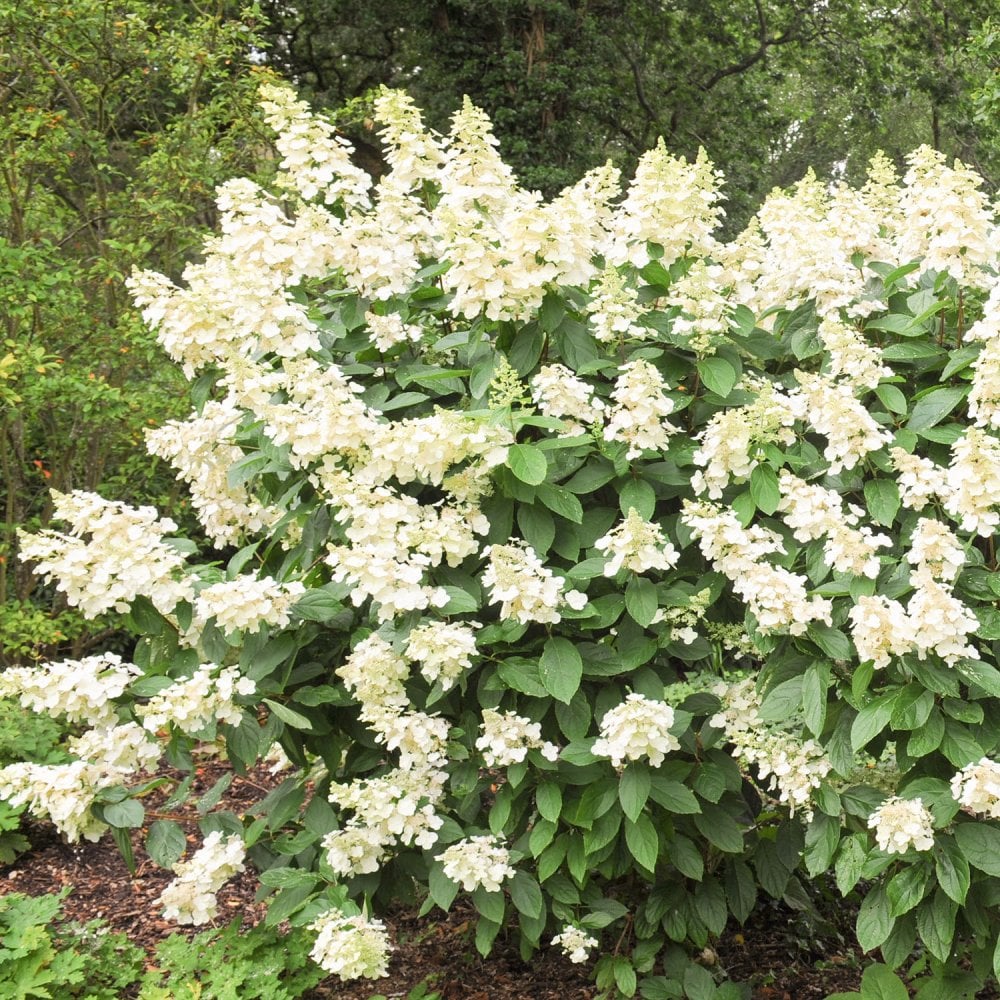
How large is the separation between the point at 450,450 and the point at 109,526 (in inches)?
30.9

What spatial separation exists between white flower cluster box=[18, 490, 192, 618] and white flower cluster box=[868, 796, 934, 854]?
5.13 feet

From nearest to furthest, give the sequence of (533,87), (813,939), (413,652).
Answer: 1. (413,652)
2. (813,939)
3. (533,87)

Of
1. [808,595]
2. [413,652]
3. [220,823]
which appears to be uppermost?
[808,595]

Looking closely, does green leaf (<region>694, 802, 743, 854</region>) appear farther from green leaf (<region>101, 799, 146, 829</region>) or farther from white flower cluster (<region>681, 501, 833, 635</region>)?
green leaf (<region>101, 799, 146, 829</region>)

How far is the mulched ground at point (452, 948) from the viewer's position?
3426 mm

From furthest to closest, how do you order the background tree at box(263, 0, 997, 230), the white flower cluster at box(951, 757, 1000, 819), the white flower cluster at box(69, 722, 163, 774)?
1. the background tree at box(263, 0, 997, 230)
2. the white flower cluster at box(69, 722, 163, 774)
3. the white flower cluster at box(951, 757, 1000, 819)

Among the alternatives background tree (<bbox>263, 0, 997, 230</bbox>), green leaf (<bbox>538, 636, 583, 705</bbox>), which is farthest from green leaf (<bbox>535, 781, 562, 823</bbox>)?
background tree (<bbox>263, 0, 997, 230</bbox>)

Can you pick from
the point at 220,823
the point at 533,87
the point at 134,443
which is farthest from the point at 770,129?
the point at 220,823

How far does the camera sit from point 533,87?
36.3 feet

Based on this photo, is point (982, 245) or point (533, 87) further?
point (533, 87)

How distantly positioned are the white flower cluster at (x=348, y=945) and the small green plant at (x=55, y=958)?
93cm

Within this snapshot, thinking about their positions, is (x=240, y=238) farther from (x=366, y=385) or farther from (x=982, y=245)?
(x=982, y=245)

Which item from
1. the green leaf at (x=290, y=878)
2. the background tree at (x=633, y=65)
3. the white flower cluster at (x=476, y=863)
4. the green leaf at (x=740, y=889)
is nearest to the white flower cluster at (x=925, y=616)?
the white flower cluster at (x=476, y=863)

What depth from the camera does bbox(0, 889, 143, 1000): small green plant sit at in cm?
302
